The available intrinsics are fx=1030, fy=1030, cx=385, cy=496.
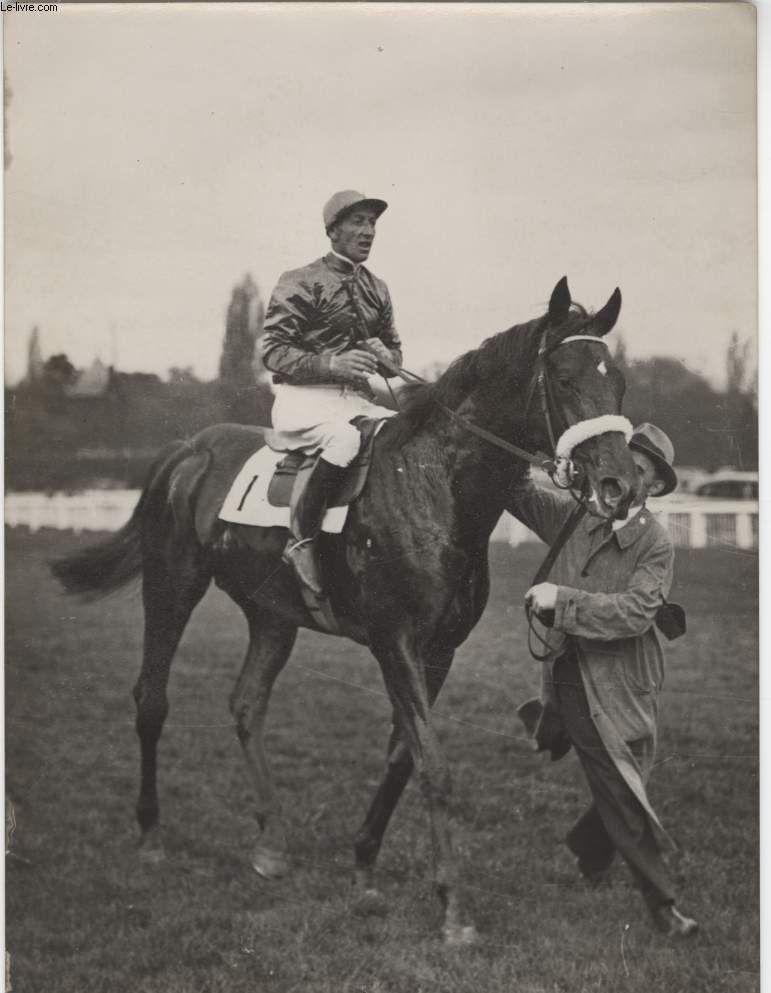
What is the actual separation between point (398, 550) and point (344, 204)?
156 centimetres

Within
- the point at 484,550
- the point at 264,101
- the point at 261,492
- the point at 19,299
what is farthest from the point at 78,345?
the point at 484,550

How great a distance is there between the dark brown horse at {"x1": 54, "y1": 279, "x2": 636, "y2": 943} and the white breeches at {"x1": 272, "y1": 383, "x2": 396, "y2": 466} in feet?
0.70

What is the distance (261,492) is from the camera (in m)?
4.69

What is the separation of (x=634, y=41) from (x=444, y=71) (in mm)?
867

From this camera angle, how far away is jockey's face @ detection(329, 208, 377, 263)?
180 inches

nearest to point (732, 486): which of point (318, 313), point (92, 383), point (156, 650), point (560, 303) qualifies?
point (560, 303)

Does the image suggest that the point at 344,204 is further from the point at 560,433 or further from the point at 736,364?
the point at 736,364

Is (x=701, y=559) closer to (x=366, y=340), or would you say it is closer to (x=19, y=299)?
(x=366, y=340)

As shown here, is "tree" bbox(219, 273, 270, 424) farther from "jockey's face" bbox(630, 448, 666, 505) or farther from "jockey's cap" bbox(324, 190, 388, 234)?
"jockey's face" bbox(630, 448, 666, 505)

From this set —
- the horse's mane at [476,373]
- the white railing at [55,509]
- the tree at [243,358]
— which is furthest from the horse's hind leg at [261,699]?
the horse's mane at [476,373]

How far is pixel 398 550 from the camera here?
14.0 ft

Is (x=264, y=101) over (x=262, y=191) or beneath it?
over

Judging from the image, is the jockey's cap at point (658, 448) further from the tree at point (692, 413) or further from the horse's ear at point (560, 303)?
the horse's ear at point (560, 303)

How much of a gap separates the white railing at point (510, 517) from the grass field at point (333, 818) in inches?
2.5
